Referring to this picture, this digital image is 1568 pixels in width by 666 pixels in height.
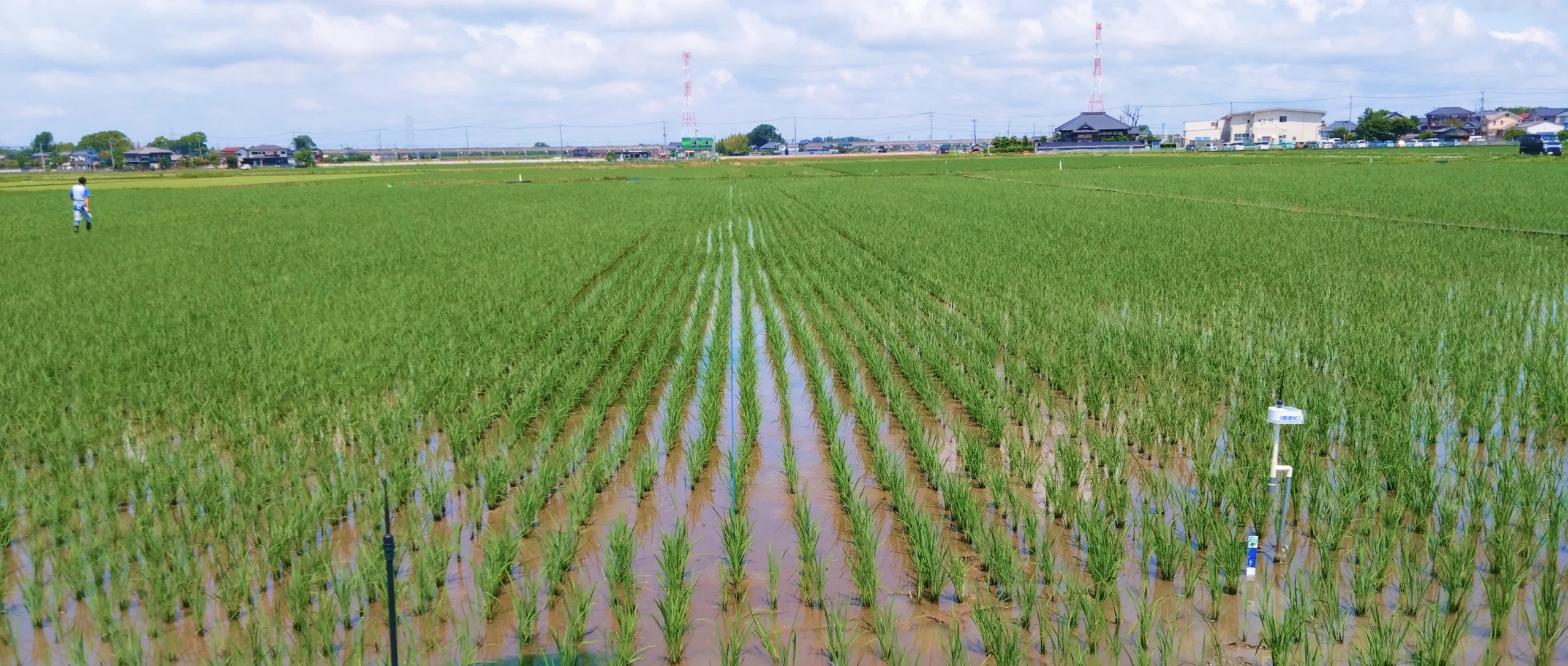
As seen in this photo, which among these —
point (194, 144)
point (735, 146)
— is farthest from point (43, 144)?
point (735, 146)

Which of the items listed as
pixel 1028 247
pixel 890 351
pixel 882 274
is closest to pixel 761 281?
pixel 882 274

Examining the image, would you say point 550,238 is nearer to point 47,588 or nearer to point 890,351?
point 890,351

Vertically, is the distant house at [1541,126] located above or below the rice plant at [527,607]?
above

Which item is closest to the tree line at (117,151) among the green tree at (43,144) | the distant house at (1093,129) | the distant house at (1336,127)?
the green tree at (43,144)

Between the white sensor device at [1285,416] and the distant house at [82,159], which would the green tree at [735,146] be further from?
the white sensor device at [1285,416]

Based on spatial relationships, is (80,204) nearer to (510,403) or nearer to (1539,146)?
(510,403)

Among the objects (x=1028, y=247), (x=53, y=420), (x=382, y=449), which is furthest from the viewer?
(x=1028, y=247)
